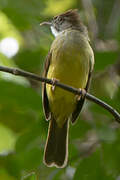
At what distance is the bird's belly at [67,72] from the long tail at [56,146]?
290mm

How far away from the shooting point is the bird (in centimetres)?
391

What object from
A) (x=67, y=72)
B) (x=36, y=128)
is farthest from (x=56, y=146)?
(x=67, y=72)

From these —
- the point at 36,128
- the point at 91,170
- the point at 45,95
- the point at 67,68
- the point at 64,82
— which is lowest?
the point at 91,170

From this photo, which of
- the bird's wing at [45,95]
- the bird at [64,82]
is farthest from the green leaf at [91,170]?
the bird's wing at [45,95]

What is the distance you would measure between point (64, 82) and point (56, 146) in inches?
29.2

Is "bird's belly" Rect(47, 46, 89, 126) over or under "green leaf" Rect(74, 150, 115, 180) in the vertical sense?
over

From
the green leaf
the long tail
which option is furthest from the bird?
the green leaf

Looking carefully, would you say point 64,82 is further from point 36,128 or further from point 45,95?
point 36,128

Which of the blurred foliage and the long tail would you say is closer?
the blurred foliage

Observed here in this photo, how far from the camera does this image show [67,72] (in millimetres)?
3885

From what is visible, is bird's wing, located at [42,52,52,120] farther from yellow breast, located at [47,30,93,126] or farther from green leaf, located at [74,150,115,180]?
green leaf, located at [74,150,115,180]

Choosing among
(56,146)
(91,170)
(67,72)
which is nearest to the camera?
(91,170)

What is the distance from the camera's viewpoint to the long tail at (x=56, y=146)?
3932 mm

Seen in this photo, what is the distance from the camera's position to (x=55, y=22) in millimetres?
5051
